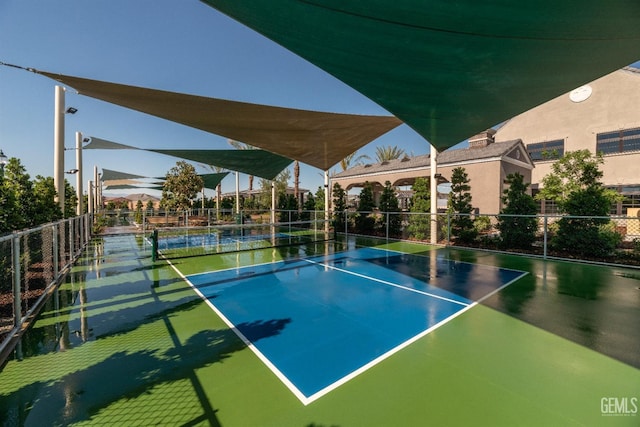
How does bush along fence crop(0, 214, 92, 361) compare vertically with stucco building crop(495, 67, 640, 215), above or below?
below

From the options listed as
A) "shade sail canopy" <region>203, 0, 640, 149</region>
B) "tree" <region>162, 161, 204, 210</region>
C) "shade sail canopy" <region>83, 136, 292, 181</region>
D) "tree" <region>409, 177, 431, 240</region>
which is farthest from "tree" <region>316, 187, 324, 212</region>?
"shade sail canopy" <region>203, 0, 640, 149</region>

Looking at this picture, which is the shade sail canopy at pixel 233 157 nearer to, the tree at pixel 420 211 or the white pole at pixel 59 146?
the white pole at pixel 59 146

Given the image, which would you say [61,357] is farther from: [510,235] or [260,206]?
[260,206]

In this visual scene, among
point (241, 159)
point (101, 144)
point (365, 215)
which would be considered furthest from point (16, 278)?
point (365, 215)

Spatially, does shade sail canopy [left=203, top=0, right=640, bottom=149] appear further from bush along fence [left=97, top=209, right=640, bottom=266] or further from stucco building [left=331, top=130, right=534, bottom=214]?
stucco building [left=331, top=130, right=534, bottom=214]

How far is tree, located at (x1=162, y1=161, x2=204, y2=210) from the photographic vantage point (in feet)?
72.5

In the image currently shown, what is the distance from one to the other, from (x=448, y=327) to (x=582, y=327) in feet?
6.72

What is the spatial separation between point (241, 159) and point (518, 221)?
12364 millimetres

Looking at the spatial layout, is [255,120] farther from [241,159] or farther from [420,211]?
[420,211]

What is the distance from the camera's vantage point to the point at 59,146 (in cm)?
898

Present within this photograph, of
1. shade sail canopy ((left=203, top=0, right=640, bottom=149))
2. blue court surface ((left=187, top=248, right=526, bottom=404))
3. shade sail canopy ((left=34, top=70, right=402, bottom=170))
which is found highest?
shade sail canopy ((left=34, top=70, right=402, bottom=170))

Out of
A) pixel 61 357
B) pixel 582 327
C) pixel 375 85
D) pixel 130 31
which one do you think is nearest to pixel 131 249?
pixel 130 31

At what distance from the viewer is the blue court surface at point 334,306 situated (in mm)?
3440

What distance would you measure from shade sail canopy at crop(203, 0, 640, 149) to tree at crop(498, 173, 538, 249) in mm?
6595
